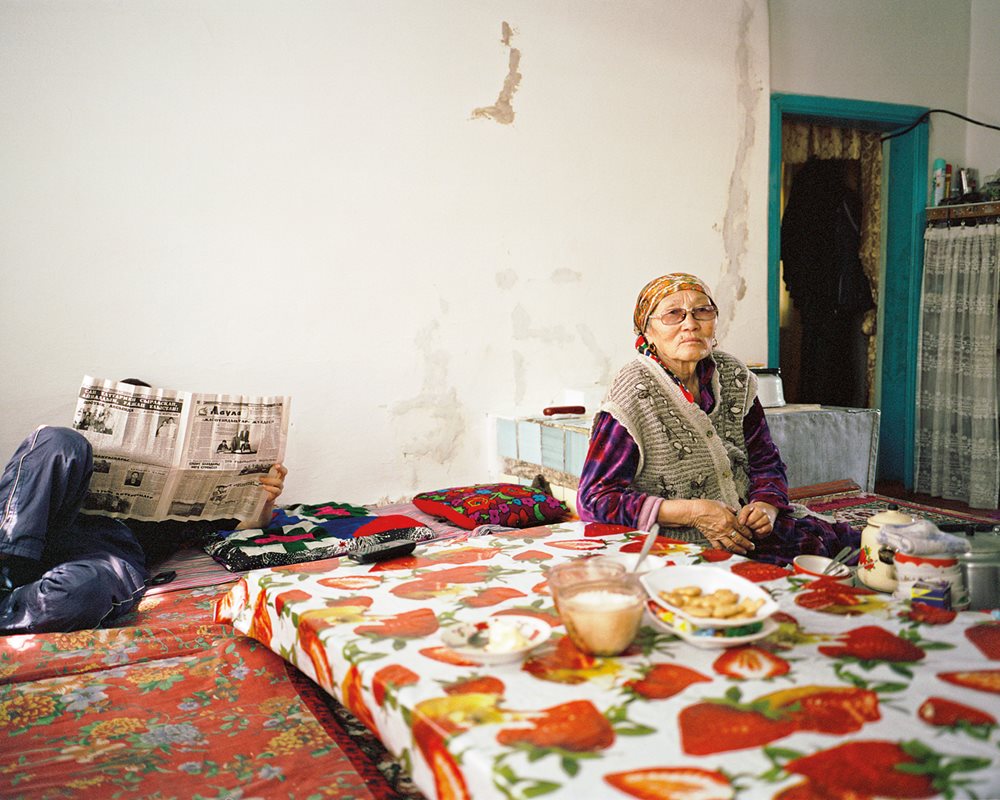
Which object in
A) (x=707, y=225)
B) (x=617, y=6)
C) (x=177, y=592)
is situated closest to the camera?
(x=177, y=592)

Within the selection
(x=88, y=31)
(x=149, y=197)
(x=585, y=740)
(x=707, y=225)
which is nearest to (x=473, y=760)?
(x=585, y=740)

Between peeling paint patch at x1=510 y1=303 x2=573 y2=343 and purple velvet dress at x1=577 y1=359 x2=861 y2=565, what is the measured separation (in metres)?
Answer: 1.57

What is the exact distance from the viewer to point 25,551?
1.92 m

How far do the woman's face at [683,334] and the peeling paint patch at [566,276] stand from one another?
165 cm

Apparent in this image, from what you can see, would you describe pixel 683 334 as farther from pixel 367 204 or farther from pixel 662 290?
pixel 367 204

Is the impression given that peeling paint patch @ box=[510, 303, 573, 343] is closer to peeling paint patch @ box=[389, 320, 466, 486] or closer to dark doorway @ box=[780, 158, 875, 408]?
peeling paint patch @ box=[389, 320, 466, 486]

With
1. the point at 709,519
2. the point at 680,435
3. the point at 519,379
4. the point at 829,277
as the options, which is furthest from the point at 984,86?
the point at 709,519

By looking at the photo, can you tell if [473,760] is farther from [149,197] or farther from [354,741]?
[149,197]

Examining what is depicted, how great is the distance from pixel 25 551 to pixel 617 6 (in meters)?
3.33

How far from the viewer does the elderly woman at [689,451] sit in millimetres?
1850

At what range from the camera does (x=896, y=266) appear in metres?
4.77

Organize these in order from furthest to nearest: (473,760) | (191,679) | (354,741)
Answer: (191,679) → (354,741) → (473,760)

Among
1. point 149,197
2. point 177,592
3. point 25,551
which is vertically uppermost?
point 149,197

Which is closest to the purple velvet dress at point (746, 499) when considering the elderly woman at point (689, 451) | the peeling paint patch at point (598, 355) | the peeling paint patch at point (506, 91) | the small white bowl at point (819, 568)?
the elderly woman at point (689, 451)
